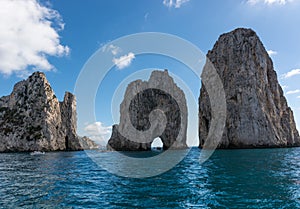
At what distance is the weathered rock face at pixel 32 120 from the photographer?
9406cm

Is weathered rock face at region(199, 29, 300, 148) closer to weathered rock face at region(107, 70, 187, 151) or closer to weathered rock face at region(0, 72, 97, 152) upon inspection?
weathered rock face at region(107, 70, 187, 151)

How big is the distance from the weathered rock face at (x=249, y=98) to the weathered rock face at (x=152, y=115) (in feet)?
71.8

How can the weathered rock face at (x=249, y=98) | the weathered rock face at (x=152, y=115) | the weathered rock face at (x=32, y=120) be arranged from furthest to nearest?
the weathered rock face at (x=152, y=115) < the weathered rock face at (x=32, y=120) < the weathered rock face at (x=249, y=98)

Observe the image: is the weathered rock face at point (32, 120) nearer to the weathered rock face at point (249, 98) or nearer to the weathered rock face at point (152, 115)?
the weathered rock face at point (152, 115)

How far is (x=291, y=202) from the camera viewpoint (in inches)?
465

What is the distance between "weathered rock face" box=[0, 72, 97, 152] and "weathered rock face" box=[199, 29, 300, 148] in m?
66.9

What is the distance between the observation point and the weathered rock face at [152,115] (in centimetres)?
11325

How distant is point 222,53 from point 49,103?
269 feet

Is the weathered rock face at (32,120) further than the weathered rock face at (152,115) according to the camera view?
No

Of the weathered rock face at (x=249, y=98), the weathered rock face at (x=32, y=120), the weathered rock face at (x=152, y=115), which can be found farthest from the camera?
the weathered rock face at (x=152, y=115)

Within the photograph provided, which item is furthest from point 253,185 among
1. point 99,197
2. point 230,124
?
point 230,124

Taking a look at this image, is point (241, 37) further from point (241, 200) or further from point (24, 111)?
point (24, 111)

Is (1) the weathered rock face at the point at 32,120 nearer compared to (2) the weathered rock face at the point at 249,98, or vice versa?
(2) the weathered rock face at the point at 249,98

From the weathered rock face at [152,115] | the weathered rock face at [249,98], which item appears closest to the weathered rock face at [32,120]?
the weathered rock face at [152,115]
